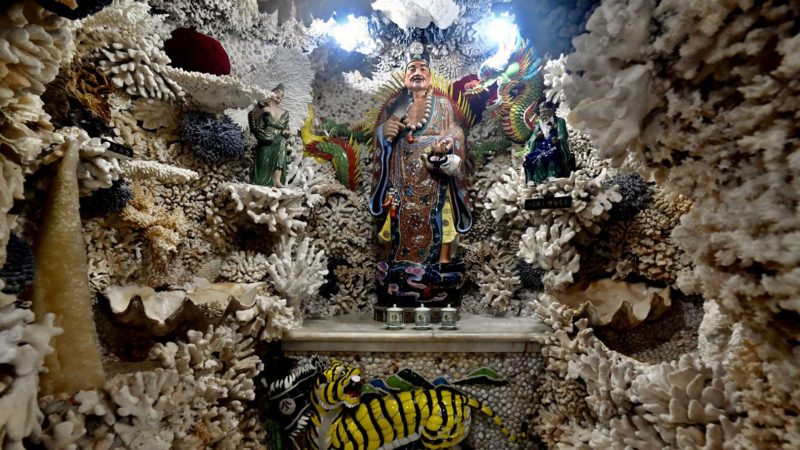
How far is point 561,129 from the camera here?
A: 3.56m

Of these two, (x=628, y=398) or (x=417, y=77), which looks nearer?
(x=628, y=398)

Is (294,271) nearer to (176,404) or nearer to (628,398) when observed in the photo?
(176,404)

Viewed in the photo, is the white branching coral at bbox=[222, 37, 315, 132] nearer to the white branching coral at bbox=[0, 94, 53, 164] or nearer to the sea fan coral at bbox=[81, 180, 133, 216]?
the sea fan coral at bbox=[81, 180, 133, 216]

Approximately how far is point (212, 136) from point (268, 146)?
501mm

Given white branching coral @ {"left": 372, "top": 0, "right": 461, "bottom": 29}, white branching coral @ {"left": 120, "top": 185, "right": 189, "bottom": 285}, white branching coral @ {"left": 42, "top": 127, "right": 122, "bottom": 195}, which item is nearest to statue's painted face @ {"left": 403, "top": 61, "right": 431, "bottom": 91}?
white branching coral @ {"left": 372, "top": 0, "right": 461, "bottom": 29}

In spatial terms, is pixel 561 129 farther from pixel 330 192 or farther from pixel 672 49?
pixel 672 49

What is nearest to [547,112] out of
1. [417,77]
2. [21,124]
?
[417,77]

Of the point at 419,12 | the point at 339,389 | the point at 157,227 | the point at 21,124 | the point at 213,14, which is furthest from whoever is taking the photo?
the point at 419,12

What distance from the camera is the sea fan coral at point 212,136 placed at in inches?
129

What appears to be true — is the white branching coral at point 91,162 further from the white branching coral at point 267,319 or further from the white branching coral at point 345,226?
the white branching coral at point 345,226

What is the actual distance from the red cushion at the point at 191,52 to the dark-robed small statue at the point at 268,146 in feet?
2.04

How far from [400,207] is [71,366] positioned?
2.81 meters

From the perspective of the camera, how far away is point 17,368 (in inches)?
48.6

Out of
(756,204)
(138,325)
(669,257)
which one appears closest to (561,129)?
(669,257)
